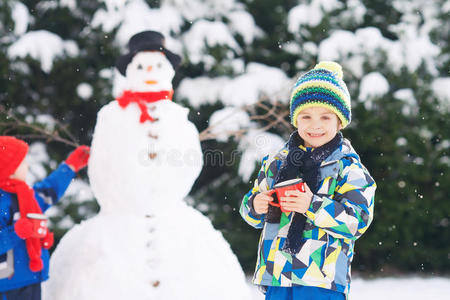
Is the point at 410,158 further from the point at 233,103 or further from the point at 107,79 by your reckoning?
the point at 107,79

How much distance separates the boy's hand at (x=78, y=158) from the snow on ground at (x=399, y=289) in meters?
1.69

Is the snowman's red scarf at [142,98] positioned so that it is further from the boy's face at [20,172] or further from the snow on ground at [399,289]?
the snow on ground at [399,289]

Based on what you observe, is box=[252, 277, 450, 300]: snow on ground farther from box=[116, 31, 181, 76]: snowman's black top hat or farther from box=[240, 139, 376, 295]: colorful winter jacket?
box=[240, 139, 376, 295]: colorful winter jacket

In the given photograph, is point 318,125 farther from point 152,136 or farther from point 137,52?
point 137,52

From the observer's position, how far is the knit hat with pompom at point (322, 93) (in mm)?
1558

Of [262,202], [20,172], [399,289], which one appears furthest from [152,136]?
[399,289]

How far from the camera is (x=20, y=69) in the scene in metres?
4.02

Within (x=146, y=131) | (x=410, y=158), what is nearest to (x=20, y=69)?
(x=146, y=131)

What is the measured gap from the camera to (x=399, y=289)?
3.88m

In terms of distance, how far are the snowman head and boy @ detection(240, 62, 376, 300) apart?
1027mm

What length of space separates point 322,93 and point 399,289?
2.90m

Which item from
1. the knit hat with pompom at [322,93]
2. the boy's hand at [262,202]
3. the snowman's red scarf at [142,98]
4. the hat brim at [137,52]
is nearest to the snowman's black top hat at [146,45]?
the hat brim at [137,52]

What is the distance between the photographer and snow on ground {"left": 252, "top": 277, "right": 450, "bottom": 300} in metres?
3.66

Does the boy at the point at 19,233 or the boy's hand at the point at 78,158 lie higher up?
the boy's hand at the point at 78,158
